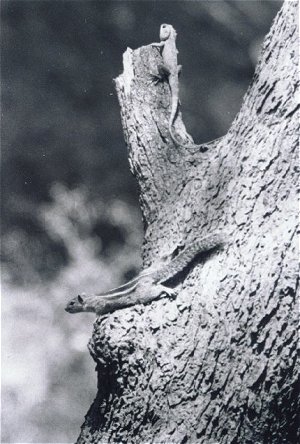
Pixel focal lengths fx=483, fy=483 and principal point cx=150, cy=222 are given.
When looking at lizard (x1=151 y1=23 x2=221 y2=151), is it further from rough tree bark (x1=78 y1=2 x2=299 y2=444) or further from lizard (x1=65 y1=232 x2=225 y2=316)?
lizard (x1=65 y1=232 x2=225 y2=316)

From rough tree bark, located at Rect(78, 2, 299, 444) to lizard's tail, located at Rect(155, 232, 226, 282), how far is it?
2 centimetres

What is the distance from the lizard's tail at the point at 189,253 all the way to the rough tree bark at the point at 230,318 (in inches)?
1.0

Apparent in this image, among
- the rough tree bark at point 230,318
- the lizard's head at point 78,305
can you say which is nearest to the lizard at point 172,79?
the rough tree bark at point 230,318

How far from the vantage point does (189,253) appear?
1.26 meters

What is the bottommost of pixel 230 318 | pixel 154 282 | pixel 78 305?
pixel 230 318

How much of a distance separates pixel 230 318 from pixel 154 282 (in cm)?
25

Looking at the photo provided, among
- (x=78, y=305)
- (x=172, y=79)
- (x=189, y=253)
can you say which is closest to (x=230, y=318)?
(x=189, y=253)

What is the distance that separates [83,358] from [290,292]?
81.1 inches

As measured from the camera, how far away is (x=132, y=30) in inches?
124

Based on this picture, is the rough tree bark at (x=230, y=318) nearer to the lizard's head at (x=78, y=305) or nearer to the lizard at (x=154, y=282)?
the lizard at (x=154, y=282)

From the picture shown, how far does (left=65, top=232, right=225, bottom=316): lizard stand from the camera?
4.04ft

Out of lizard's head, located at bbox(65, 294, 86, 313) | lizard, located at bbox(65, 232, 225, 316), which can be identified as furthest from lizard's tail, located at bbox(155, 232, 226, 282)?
lizard's head, located at bbox(65, 294, 86, 313)

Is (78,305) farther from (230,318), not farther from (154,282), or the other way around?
(230,318)

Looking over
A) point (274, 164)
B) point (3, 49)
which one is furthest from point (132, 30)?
point (274, 164)
